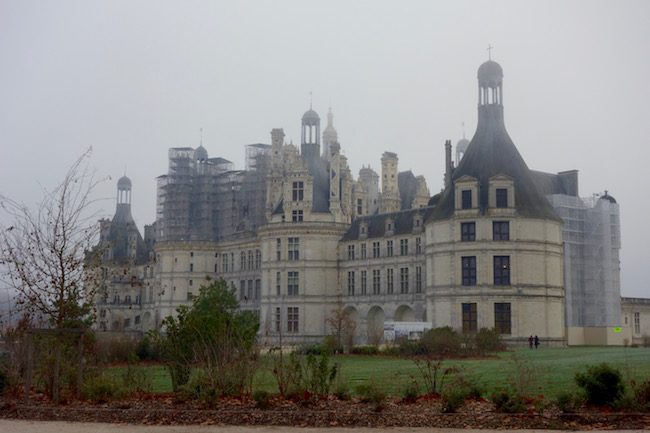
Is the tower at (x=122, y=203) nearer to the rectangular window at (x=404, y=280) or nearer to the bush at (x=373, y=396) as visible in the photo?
the rectangular window at (x=404, y=280)

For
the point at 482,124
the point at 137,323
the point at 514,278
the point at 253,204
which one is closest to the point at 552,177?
the point at 482,124

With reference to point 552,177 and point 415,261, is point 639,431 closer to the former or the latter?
point 415,261

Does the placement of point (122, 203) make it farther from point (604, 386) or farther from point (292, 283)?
point (604, 386)

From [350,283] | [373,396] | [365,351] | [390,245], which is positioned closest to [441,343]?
[365,351]

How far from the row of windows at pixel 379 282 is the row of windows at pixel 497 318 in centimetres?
609

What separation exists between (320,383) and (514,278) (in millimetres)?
35493

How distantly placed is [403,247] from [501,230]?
9744 millimetres

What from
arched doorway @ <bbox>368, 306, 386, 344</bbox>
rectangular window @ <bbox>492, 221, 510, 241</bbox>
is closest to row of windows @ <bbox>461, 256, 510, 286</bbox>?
rectangular window @ <bbox>492, 221, 510, 241</bbox>

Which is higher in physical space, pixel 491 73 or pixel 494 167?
pixel 491 73

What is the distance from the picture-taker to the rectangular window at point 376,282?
205 ft

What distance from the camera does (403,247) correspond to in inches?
2395

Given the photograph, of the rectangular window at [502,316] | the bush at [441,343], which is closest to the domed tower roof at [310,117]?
the rectangular window at [502,316]

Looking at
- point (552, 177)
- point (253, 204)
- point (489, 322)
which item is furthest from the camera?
point (253, 204)

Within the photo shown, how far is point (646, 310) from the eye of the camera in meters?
66.9
